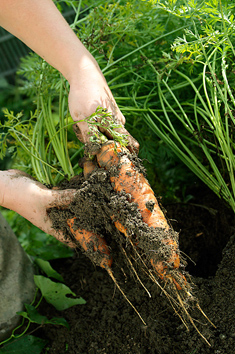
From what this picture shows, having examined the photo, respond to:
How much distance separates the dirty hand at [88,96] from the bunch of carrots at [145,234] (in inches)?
3.4

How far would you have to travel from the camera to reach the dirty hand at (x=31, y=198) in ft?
3.81

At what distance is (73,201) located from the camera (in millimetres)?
1123

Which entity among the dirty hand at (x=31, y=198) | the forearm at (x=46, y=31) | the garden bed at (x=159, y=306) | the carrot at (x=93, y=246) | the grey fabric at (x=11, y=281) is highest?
the forearm at (x=46, y=31)

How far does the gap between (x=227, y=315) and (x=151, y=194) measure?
0.46m

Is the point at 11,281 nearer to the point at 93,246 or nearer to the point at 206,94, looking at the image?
the point at 93,246

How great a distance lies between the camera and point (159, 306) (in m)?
1.24

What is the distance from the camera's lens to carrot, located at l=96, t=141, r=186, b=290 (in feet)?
3.48

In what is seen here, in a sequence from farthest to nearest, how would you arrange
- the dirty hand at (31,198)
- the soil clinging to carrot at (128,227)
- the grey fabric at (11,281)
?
the grey fabric at (11,281) → the dirty hand at (31,198) → the soil clinging to carrot at (128,227)

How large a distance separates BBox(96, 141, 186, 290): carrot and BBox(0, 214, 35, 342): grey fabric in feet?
1.76

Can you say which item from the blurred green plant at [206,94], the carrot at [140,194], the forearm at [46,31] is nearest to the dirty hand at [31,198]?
the carrot at [140,194]

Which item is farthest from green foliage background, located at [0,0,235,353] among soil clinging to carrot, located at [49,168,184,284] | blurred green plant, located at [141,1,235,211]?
soil clinging to carrot, located at [49,168,184,284]

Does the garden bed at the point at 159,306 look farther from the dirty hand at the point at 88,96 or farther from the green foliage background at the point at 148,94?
A: the dirty hand at the point at 88,96

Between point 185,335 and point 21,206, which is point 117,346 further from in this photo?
point 21,206

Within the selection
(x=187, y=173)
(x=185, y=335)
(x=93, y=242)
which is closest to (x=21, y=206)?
(x=93, y=242)
